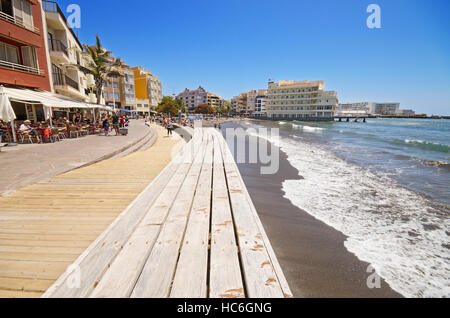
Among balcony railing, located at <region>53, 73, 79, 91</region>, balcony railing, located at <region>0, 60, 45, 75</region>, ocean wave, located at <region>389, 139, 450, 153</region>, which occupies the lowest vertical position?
ocean wave, located at <region>389, 139, 450, 153</region>

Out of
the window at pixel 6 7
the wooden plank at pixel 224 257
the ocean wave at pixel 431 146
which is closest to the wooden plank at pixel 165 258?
the wooden plank at pixel 224 257

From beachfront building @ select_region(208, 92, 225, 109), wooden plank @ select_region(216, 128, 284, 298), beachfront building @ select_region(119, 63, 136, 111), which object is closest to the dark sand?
wooden plank @ select_region(216, 128, 284, 298)

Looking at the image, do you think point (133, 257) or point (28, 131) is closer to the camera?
point (133, 257)

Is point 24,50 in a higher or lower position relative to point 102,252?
higher

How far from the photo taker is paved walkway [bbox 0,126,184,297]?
6.73 ft

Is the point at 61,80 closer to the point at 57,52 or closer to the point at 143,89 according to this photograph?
the point at 57,52

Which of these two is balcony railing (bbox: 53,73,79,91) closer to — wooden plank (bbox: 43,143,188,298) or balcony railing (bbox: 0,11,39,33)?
balcony railing (bbox: 0,11,39,33)

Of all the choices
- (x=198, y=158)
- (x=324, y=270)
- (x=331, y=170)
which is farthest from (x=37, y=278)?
(x=331, y=170)

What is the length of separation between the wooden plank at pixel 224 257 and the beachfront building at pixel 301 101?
3621 inches

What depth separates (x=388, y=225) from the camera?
3938 millimetres

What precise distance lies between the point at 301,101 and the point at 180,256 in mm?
97759

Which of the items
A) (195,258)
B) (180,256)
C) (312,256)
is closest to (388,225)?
(312,256)

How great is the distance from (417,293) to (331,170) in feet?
19.9

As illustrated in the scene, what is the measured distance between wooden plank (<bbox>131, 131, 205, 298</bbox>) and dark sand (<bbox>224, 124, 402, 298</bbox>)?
153cm
